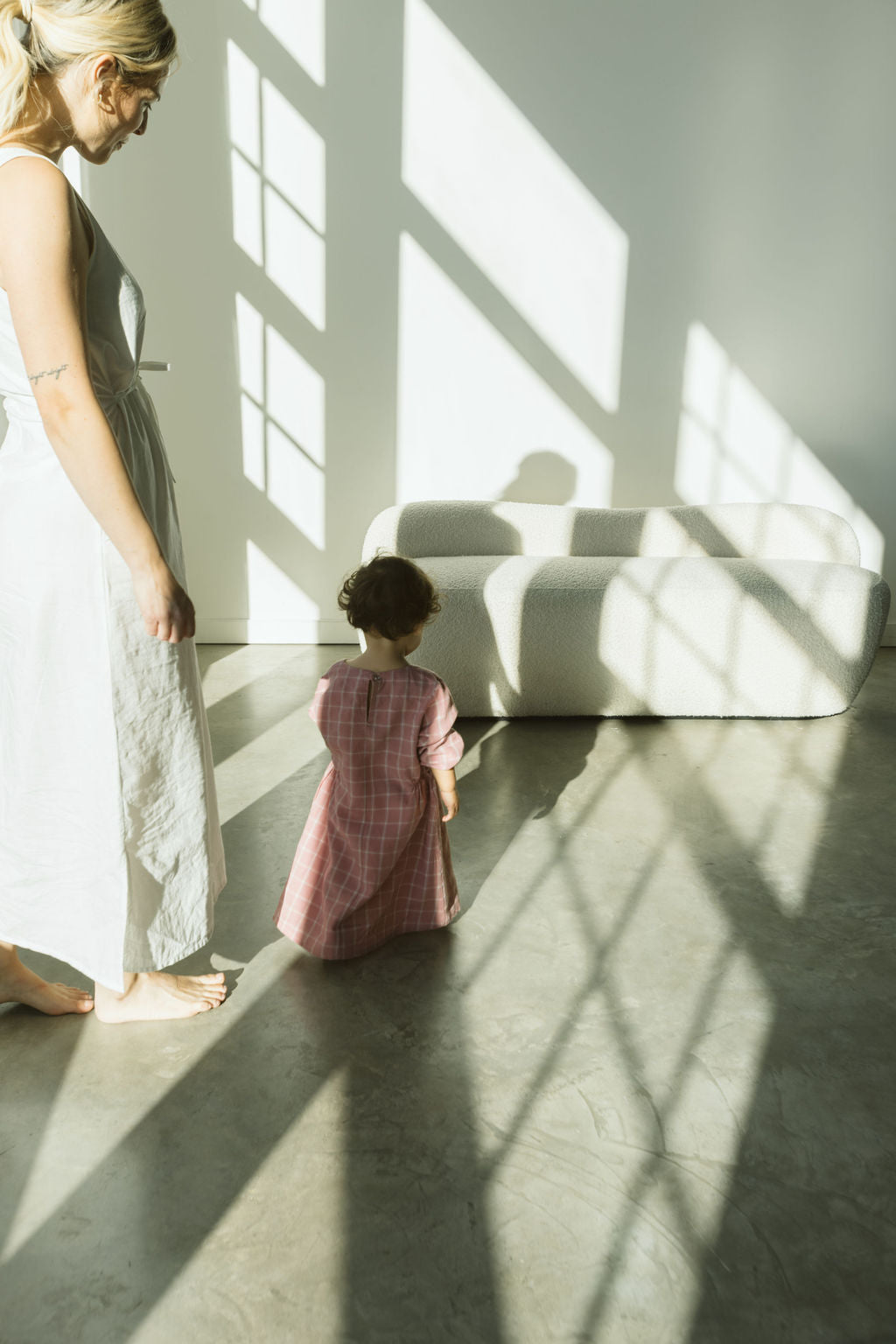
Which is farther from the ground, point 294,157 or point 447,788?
point 294,157

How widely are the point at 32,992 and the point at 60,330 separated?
3.60 feet

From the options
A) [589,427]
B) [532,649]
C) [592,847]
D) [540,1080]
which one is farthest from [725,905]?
[589,427]

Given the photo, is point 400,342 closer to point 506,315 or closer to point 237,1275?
point 506,315

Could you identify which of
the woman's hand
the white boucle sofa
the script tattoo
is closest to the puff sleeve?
the woman's hand

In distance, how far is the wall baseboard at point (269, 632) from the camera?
13.6ft

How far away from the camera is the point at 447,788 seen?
181 cm

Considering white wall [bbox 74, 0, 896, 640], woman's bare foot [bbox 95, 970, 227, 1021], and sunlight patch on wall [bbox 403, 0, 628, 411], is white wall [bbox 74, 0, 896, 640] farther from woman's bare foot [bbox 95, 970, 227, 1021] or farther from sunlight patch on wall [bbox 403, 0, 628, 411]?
woman's bare foot [bbox 95, 970, 227, 1021]

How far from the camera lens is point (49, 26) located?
1.15 meters

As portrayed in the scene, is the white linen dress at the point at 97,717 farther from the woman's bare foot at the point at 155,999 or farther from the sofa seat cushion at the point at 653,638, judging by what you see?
the sofa seat cushion at the point at 653,638

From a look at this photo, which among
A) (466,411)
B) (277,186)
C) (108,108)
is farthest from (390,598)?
(277,186)

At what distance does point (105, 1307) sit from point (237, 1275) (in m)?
0.15

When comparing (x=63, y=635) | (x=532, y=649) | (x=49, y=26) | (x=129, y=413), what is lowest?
(x=532, y=649)

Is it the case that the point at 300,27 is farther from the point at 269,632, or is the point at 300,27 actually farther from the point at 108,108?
the point at 108,108

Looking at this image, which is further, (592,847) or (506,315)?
(506,315)
